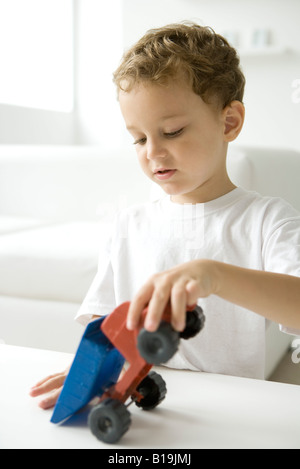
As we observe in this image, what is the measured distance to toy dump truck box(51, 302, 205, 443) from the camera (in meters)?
0.49

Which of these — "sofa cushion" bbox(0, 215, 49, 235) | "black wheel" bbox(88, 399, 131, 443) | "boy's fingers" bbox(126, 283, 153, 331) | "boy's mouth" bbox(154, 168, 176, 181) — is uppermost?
"boy's mouth" bbox(154, 168, 176, 181)

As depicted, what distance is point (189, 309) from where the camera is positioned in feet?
1.78

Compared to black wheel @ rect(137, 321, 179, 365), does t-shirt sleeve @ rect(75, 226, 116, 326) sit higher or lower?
lower

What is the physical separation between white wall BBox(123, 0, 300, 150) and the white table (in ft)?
10.6

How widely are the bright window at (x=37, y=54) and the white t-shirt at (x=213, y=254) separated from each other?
10.6ft

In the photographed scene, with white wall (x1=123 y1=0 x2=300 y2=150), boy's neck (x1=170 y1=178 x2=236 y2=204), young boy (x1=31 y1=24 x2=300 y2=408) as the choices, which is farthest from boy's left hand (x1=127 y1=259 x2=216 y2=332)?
white wall (x1=123 y1=0 x2=300 y2=150)

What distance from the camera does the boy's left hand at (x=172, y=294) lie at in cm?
49

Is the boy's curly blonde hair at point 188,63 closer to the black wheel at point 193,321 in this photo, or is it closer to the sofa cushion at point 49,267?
the black wheel at point 193,321

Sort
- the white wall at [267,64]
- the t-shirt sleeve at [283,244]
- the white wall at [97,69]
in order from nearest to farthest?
the t-shirt sleeve at [283,244] < the white wall at [267,64] < the white wall at [97,69]

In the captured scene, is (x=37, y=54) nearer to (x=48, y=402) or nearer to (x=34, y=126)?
(x=34, y=126)

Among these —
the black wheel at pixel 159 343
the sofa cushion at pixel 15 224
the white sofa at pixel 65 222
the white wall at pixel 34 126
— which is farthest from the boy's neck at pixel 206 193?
the white wall at pixel 34 126

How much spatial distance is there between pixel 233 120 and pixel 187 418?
57 centimetres

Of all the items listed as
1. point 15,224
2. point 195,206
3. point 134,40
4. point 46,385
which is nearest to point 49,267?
point 15,224

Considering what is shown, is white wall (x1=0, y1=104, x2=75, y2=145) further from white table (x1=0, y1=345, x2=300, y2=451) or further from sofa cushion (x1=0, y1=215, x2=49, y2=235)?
white table (x1=0, y1=345, x2=300, y2=451)
